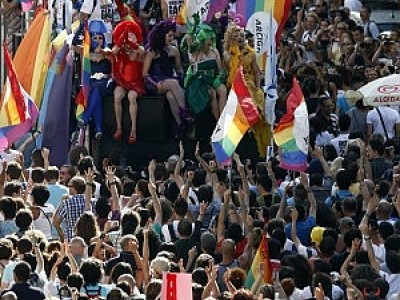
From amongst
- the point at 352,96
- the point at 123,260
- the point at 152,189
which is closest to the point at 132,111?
the point at 352,96

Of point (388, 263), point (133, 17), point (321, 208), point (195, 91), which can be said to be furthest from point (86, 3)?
point (388, 263)

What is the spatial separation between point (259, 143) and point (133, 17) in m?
2.79

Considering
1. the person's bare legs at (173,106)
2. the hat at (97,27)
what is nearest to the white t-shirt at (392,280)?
the person's bare legs at (173,106)

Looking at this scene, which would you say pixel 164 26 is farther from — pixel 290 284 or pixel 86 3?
pixel 290 284

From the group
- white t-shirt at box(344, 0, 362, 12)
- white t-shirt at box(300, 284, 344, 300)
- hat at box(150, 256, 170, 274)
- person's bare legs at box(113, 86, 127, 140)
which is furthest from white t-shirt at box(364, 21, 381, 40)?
hat at box(150, 256, 170, 274)

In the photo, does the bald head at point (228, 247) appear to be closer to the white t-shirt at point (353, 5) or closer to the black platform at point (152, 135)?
the black platform at point (152, 135)

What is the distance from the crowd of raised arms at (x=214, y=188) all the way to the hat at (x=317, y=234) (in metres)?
0.03

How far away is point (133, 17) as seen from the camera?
86.2ft

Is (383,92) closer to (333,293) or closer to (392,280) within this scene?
(392,280)

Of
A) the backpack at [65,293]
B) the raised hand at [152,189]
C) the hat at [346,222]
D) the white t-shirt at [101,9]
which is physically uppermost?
the backpack at [65,293]

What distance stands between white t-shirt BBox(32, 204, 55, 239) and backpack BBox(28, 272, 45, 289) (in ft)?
9.95

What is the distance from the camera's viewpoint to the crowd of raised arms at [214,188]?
16531mm

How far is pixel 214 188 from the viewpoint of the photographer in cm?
2059

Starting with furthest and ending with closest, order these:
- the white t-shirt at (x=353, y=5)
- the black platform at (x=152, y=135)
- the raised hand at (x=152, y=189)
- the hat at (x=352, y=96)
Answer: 1. the white t-shirt at (x=353, y=5)
2. the black platform at (x=152, y=135)
3. the hat at (x=352, y=96)
4. the raised hand at (x=152, y=189)
